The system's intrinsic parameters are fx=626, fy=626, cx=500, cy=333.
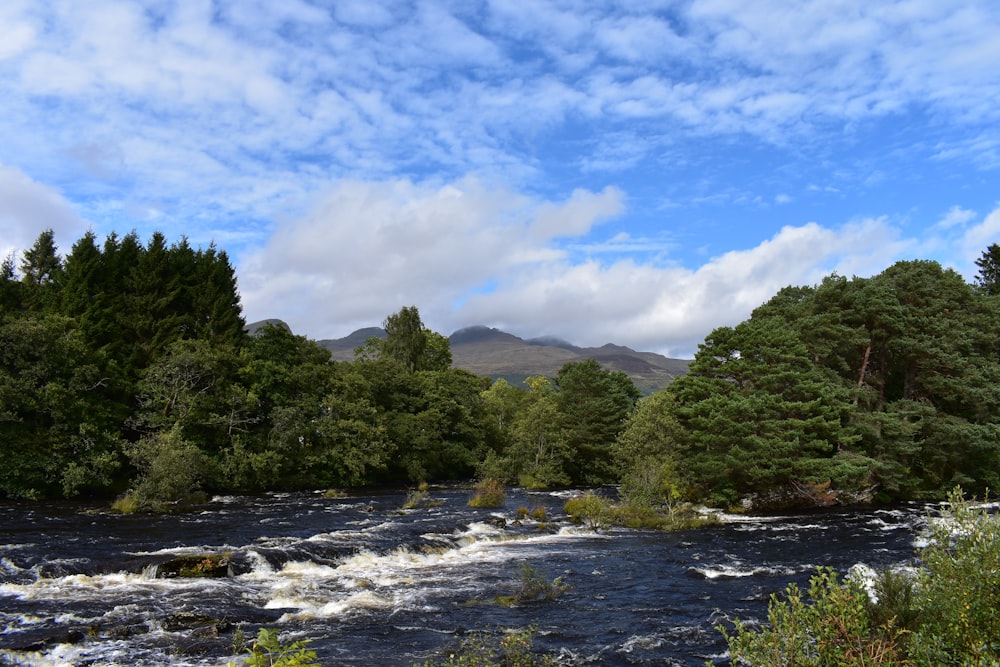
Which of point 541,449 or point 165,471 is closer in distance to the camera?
point 165,471

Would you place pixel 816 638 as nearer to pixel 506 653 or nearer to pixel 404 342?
pixel 506 653

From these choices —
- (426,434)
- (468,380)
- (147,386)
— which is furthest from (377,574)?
(468,380)

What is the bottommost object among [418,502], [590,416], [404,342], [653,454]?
[418,502]

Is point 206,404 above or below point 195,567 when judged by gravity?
above

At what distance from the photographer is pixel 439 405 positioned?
7162cm

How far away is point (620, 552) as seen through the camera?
31.5 m

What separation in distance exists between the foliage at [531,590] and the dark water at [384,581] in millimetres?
412

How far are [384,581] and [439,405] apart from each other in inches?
1840

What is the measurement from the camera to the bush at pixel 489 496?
48031 millimetres

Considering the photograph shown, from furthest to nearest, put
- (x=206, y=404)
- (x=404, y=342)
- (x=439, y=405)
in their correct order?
(x=404, y=342)
(x=439, y=405)
(x=206, y=404)

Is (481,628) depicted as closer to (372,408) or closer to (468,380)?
(372,408)

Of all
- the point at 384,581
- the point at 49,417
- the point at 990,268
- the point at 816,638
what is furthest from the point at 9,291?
the point at 990,268

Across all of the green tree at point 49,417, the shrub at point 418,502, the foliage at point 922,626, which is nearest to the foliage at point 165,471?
the green tree at point 49,417

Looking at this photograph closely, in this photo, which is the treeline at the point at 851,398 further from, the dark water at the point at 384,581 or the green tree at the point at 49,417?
the green tree at the point at 49,417
